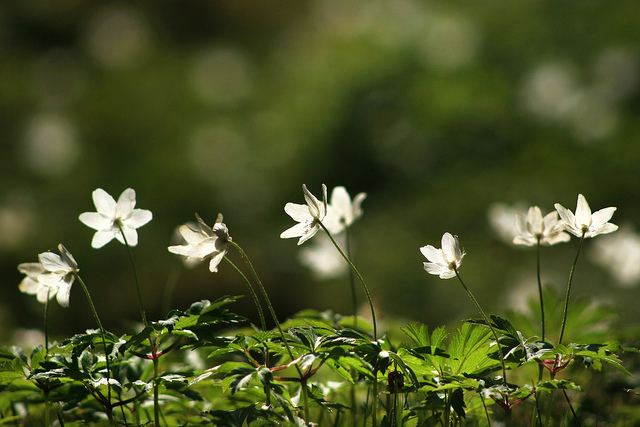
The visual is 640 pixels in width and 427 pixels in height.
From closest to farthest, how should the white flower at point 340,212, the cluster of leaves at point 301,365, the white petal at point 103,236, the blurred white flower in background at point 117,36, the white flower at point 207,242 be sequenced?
the cluster of leaves at point 301,365
the white flower at point 207,242
the white petal at point 103,236
the white flower at point 340,212
the blurred white flower in background at point 117,36

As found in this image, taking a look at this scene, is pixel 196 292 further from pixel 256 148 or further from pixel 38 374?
pixel 38 374

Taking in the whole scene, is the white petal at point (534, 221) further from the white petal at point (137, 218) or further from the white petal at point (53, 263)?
the white petal at point (53, 263)

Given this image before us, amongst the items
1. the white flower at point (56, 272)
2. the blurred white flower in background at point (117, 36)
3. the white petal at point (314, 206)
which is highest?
the blurred white flower in background at point (117, 36)

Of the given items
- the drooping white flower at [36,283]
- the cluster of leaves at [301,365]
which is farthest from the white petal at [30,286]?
the cluster of leaves at [301,365]

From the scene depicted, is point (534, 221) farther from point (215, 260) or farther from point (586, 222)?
point (215, 260)

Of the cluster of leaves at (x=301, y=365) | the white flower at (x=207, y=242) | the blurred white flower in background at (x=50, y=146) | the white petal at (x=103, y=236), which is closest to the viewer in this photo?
the cluster of leaves at (x=301, y=365)

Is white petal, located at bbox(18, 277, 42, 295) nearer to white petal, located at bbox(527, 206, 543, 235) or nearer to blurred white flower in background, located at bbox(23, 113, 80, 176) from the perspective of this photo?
white petal, located at bbox(527, 206, 543, 235)

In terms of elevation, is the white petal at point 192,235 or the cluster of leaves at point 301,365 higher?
the white petal at point 192,235

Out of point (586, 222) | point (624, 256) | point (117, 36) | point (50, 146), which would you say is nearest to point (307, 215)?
point (586, 222)

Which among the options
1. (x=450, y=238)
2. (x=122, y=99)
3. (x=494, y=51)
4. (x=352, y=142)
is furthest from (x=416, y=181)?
(x=450, y=238)
